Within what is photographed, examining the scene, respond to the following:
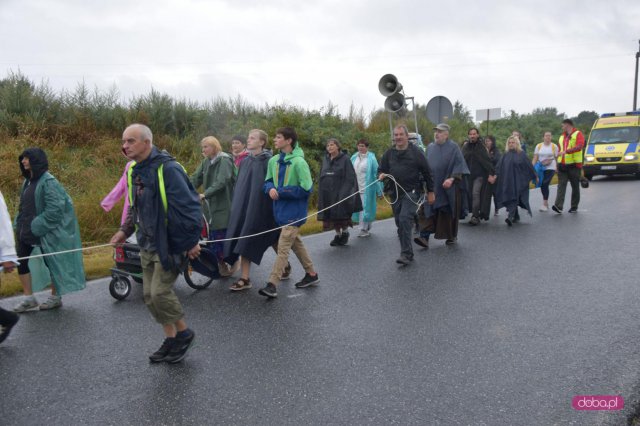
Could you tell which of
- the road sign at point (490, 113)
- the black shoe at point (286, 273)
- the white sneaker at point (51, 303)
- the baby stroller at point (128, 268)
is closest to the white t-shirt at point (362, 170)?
the black shoe at point (286, 273)

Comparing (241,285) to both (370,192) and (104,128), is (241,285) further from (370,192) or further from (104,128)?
(104,128)

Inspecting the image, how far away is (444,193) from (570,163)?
5.26m

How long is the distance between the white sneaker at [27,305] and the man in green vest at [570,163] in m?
11.1

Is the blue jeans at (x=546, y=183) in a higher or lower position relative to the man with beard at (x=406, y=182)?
lower

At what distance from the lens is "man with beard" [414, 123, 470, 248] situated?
31.8 ft

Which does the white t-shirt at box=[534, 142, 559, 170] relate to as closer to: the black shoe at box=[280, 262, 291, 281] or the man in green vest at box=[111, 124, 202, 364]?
the black shoe at box=[280, 262, 291, 281]

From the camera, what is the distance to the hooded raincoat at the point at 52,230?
630cm

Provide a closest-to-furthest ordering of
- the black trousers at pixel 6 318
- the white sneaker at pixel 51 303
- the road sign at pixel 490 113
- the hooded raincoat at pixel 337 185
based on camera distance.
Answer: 1. the black trousers at pixel 6 318
2. the white sneaker at pixel 51 303
3. the hooded raincoat at pixel 337 185
4. the road sign at pixel 490 113

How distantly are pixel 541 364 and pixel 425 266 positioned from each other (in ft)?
12.3

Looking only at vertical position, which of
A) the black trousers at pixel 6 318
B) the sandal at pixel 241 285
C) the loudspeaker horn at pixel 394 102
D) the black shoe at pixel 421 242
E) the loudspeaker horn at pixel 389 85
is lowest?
the black shoe at pixel 421 242

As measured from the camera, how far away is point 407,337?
17.2 ft

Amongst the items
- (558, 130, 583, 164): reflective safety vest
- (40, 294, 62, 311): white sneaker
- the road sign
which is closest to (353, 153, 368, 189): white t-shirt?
(558, 130, 583, 164): reflective safety vest

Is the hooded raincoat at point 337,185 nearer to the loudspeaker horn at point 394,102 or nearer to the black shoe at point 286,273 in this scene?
the black shoe at point 286,273

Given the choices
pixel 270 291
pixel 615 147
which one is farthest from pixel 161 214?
pixel 615 147
